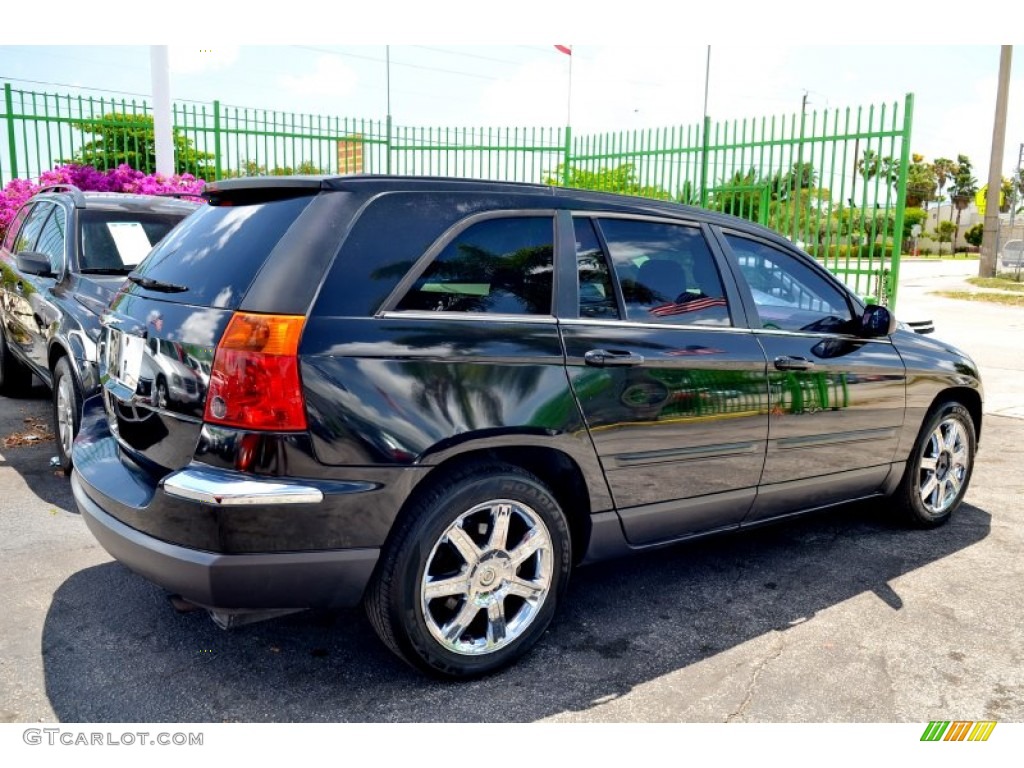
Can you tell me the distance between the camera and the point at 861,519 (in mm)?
4926

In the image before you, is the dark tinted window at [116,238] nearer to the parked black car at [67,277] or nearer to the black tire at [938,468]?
the parked black car at [67,277]

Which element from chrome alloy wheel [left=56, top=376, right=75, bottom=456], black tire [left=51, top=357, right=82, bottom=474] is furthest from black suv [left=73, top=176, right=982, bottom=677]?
chrome alloy wheel [left=56, top=376, right=75, bottom=456]

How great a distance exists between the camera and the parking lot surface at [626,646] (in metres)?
2.80

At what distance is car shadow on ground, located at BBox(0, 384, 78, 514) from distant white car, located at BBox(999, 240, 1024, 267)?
3217cm

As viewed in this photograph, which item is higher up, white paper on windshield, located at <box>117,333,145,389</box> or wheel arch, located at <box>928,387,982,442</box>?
white paper on windshield, located at <box>117,333,145,389</box>

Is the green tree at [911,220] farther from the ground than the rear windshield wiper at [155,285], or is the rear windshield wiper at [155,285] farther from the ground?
the green tree at [911,220]

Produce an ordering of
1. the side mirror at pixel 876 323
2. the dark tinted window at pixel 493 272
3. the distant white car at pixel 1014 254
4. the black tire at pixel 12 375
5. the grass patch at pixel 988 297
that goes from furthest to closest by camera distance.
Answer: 1. the distant white car at pixel 1014 254
2. the grass patch at pixel 988 297
3. the black tire at pixel 12 375
4. the side mirror at pixel 876 323
5. the dark tinted window at pixel 493 272

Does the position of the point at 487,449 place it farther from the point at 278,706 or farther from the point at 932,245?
the point at 932,245

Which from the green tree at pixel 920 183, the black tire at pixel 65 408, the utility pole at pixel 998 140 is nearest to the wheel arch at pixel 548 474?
the black tire at pixel 65 408

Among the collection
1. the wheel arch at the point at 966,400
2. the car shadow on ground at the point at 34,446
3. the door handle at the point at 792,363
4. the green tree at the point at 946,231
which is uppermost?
the green tree at the point at 946,231

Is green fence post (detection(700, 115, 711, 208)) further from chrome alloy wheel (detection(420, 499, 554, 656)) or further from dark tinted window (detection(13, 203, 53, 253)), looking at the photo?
chrome alloy wheel (detection(420, 499, 554, 656))

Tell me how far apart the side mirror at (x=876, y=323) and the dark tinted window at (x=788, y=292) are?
82 millimetres

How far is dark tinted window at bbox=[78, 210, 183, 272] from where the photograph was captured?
547 centimetres

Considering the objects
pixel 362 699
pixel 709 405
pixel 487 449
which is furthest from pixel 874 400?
pixel 362 699
